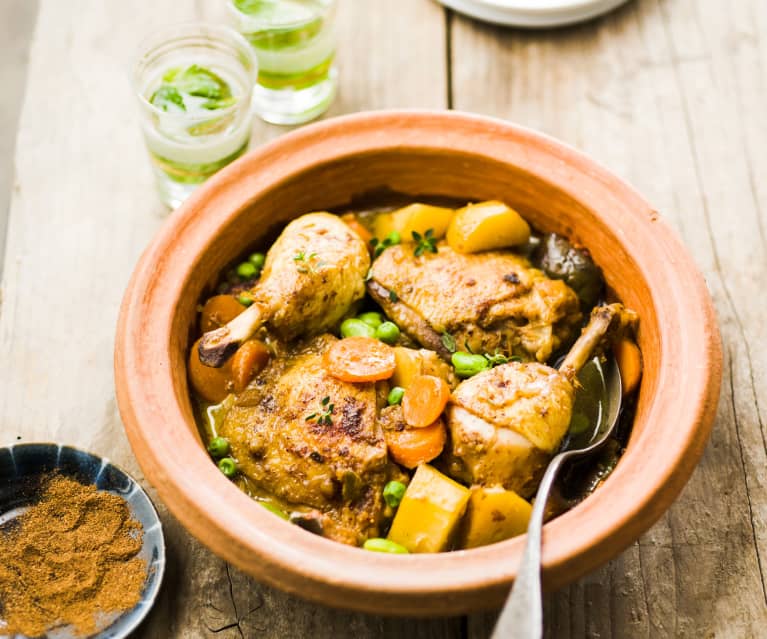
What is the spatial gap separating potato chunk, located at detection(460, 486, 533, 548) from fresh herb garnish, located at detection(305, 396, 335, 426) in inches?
18.1

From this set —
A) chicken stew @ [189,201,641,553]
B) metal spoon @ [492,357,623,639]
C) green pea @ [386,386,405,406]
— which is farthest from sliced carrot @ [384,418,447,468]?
metal spoon @ [492,357,623,639]

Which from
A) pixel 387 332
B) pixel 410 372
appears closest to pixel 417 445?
pixel 410 372

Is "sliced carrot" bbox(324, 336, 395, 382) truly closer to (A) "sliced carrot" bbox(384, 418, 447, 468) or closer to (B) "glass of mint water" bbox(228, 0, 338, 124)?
(A) "sliced carrot" bbox(384, 418, 447, 468)

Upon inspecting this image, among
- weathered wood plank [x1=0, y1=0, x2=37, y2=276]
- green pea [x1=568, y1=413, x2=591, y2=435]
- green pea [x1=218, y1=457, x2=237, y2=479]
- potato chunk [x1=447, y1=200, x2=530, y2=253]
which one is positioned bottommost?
weathered wood plank [x1=0, y1=0, x2=37, y2=276]

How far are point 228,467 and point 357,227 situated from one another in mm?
994

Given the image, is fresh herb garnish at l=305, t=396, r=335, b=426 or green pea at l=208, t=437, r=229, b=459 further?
green pea at l=208, t=437, r=229, b=459

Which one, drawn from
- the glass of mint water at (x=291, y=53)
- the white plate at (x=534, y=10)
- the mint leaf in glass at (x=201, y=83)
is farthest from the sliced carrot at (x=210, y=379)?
the white plate at (x=534, y=10)

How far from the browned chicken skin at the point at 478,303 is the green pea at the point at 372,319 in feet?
0.15

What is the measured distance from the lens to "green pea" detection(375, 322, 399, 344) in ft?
9.29

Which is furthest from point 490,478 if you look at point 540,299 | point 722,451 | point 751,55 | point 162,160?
point 751,55

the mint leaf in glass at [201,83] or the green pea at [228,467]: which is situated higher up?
the mint leaf in glass at [201,83]

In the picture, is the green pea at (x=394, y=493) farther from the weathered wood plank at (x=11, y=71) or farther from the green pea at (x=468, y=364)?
the weathered wood plank at (x=11, y=71)

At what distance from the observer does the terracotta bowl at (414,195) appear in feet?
7.19

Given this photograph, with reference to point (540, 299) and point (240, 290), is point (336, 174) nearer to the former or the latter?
point (240, 290)
